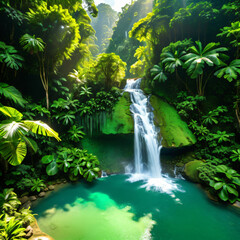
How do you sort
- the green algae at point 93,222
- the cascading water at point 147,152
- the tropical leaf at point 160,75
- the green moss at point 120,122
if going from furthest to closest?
1. the tropical leaf at point 160,75
2. the green moss at point 120,122
3. the cascading water at point 147,152
4. the green algae at point 93,222

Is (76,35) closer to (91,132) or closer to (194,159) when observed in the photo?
(91,132)

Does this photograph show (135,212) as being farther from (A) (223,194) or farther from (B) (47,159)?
(B) (47,159)

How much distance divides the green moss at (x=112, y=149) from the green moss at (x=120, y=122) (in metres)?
0.36

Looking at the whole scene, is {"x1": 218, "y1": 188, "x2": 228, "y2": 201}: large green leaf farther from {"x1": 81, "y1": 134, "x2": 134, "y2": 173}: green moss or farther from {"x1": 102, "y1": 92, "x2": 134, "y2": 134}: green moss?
{"x1": 102, "y1": 92, "x2": 134, "y2": 134}: green moss

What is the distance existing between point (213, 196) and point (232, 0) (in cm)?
1155

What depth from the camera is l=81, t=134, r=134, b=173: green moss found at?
745 cm

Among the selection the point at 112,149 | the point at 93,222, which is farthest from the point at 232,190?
the point at 112,149

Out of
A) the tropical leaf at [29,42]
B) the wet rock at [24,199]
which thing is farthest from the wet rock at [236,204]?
the tropical leaf at [29,42]

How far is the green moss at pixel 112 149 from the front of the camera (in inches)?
293

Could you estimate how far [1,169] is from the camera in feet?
15.3

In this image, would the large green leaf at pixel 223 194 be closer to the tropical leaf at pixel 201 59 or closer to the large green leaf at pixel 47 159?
the tropical leaf at pixel 201 59

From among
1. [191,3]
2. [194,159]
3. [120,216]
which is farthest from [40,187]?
[191,3]

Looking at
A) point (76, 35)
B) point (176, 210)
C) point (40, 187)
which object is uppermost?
point (76, 35)

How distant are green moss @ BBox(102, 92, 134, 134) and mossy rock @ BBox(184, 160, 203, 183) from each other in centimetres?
337
